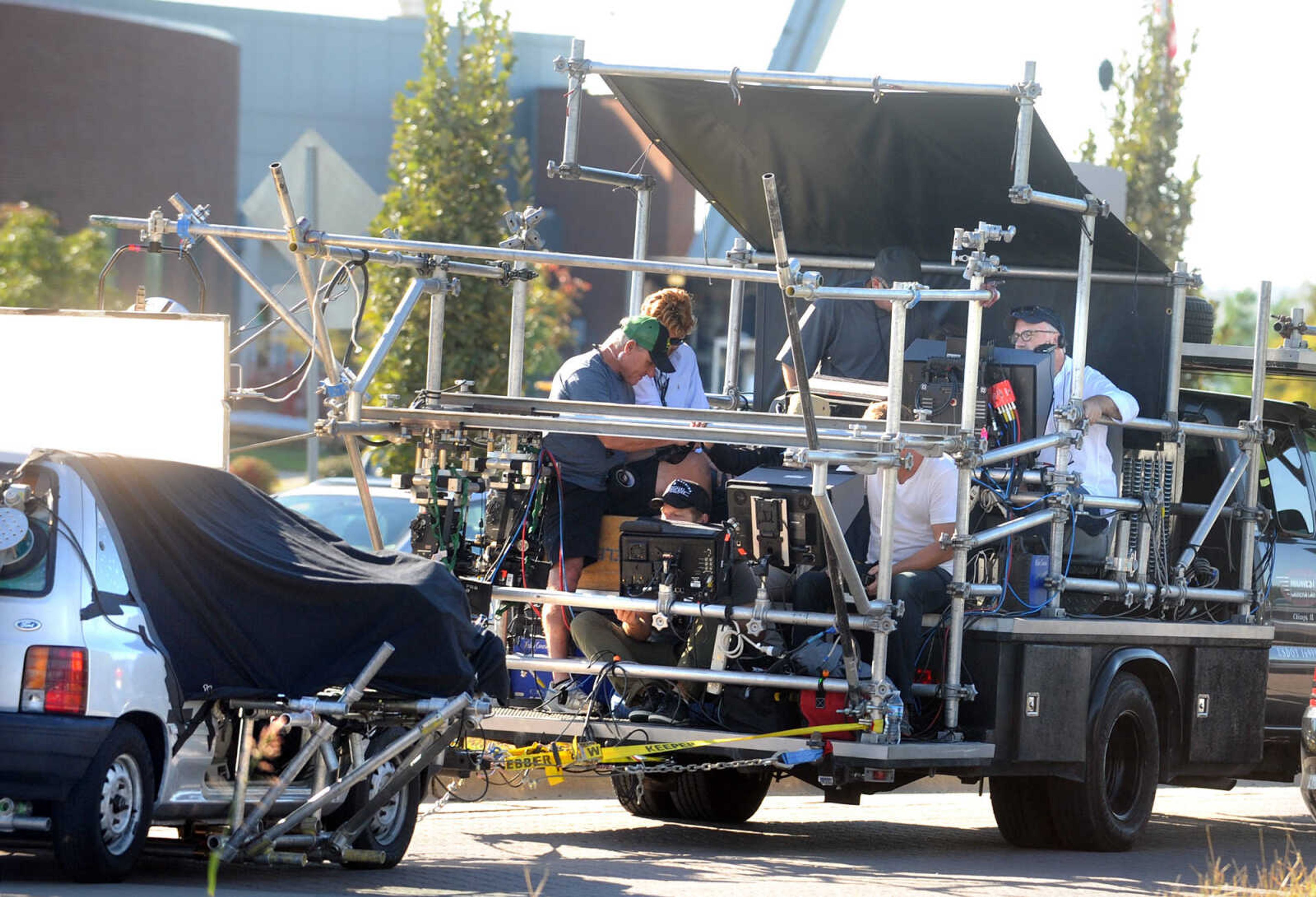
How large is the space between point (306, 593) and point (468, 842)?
7.62ft

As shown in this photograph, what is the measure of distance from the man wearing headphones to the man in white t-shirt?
96cm

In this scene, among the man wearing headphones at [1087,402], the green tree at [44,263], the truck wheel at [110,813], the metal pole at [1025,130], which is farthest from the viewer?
the green tree at [44,263]

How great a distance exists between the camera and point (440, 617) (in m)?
8.39

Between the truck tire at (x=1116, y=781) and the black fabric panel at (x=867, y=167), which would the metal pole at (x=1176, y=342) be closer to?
the black fabric panel at (x=867, y=167)

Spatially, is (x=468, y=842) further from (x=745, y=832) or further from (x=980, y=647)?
(x=980, y=647)

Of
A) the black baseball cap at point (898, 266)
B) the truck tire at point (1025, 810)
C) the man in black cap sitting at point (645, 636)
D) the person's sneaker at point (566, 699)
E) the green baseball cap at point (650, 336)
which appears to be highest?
the black baseball cap at point (898, 266)

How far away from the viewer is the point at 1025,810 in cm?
1062

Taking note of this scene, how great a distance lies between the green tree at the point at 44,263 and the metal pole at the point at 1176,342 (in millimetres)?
19334

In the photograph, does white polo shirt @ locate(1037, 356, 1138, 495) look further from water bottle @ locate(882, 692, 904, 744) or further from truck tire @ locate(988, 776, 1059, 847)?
water bottle @ locate(882, 692, 904, 744)

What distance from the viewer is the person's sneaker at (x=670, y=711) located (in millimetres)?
9633

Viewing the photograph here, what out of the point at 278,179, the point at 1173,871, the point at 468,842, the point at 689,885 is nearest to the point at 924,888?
the point at 689,885

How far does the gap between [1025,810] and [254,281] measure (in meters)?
4.66

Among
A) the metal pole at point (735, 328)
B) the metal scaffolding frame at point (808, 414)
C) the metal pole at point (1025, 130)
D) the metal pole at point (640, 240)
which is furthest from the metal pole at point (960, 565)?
the metal pole at point (735, 328)

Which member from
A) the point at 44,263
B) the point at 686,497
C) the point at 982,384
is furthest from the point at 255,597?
the point at 44,263
